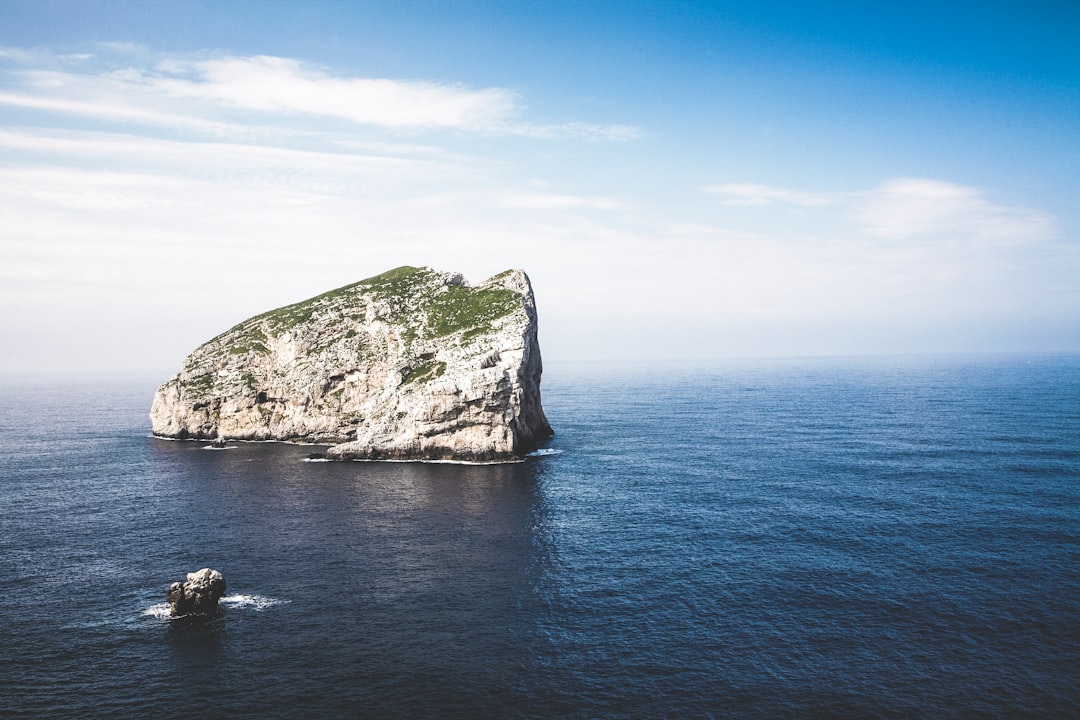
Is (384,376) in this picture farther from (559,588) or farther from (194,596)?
(559,588)

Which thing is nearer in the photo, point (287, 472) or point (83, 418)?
point (287, 472)

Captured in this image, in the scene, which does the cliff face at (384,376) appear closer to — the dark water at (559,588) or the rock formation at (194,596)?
the dark water at (559,588)

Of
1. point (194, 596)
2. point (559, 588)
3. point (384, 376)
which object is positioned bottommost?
point (559, 588)

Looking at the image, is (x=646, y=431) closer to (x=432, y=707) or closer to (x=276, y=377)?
(x=276, y=377)

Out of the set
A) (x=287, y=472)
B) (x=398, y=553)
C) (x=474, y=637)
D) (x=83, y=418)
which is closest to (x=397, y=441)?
(x=287, y=472)

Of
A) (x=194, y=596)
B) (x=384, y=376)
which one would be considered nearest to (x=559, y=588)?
(x=194, y=596)

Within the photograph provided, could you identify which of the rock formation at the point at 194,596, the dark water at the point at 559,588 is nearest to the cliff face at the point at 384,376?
the dark water at the point at 559,588

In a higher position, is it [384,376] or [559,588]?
[384,376]
